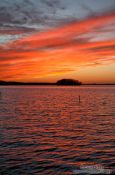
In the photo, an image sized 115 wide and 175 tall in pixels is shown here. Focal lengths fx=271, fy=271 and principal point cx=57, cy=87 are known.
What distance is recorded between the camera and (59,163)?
20828 millimetres

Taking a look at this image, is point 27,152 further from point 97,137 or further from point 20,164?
point 97,137

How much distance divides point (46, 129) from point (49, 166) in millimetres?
16650

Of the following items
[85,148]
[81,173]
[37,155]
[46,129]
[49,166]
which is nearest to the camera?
[81,173]

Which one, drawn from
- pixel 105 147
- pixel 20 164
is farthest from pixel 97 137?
pixel 20 164

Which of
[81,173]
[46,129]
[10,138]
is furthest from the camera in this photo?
[46,129]

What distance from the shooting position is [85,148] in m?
25.4

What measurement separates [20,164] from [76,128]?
18.1m

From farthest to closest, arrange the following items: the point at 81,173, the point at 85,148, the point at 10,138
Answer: the point at 10,138 → the point at 85,148 → the point at 81,173

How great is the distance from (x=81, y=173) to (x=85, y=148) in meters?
6.79

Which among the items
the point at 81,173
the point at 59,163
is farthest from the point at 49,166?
the point at 81,173

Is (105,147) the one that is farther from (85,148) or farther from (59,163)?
(59,163)

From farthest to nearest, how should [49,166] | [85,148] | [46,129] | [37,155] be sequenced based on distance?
[46,129], [85,148], [37,155], [49,166]

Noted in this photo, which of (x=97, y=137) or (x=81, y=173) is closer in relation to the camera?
(x=81, y=173)

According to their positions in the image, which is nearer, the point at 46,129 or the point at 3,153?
the point at 3,153
